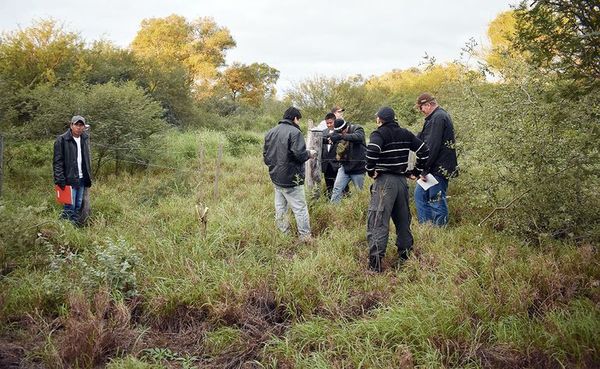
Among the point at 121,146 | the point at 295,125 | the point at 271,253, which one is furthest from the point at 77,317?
the point at 121,146

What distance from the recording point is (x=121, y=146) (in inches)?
383

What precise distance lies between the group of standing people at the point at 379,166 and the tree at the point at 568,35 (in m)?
1.62

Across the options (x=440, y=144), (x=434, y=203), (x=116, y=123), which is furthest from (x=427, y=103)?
(x=116, y=123)

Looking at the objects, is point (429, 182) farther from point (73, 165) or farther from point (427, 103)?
point (73, 165)

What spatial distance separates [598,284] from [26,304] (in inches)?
200

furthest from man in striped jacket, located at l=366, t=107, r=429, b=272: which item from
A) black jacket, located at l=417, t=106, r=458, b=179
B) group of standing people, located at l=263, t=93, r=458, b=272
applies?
black jacket, located at l=417, t=106, r=458, b=179

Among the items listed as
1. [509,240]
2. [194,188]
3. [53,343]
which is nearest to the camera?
[53,343]

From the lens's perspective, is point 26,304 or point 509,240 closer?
point 26,304

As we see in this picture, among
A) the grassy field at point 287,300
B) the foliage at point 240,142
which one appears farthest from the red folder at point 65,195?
the foliage at point 240,142

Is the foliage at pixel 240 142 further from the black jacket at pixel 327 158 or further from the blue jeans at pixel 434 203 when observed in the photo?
the blue jeans at pixel 434 203

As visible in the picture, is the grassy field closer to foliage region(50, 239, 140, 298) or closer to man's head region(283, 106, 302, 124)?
foliage region(50, 239, 140, 298)

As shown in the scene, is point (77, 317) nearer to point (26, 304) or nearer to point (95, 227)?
point (26, 304)

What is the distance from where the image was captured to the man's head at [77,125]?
Result: 646 centimetres

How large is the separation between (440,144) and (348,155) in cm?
179
